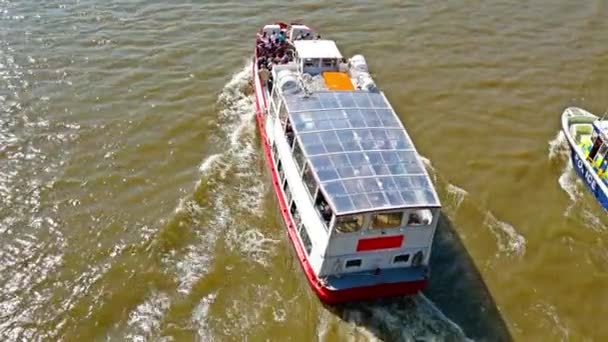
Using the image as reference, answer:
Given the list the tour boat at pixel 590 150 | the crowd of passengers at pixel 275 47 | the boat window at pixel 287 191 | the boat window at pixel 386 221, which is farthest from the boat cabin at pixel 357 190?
the tour boat at pixel 590 150

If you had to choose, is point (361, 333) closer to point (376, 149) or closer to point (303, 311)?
point (303, 311)

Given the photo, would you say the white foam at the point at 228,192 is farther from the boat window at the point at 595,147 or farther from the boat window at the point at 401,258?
the boat window at the point at 595,147

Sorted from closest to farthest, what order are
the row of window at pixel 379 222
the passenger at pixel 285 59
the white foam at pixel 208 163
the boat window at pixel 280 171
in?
the row of window at pixel 379 222
the boat window at pixel 280 171
the white foam at pixel 208 163
the passenger at pixel 285 59

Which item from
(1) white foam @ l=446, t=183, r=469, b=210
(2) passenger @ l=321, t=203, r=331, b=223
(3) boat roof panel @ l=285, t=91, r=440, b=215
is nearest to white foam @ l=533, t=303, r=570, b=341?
(1) white foam @ l=446, t=183, r=469, b=210

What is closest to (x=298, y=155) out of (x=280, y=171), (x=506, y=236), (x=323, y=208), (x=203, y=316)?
(x=280, y=171)

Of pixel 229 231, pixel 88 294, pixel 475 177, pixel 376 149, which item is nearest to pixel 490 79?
pixel 475 177

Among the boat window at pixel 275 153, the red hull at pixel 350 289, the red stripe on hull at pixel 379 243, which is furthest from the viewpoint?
the boat window at pixel 275 153

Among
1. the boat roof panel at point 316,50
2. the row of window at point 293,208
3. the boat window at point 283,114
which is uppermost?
the boat roof panel at point 316,50
